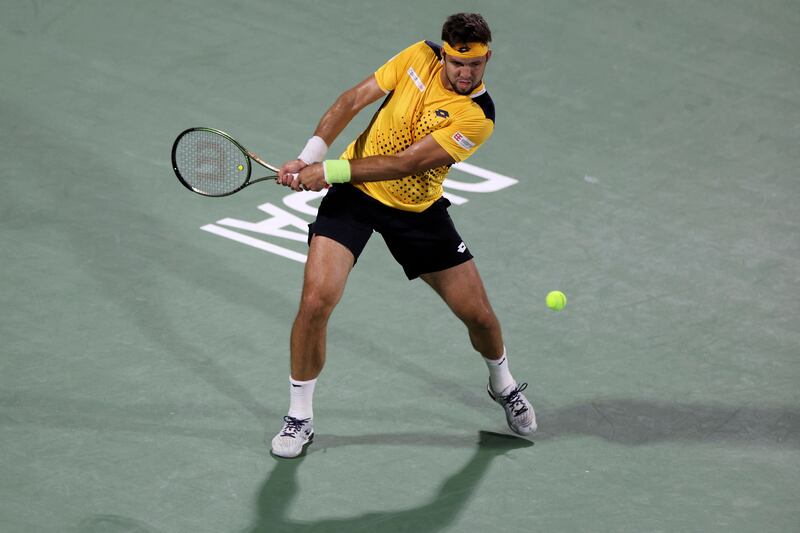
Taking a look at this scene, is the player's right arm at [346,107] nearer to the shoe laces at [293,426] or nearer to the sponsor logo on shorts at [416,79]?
the sponsor logo on shorts at [416,79]

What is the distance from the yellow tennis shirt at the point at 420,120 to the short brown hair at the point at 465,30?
302 millimetres

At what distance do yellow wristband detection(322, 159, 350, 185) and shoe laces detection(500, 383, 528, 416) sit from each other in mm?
1458

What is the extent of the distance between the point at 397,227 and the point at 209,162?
109 cm

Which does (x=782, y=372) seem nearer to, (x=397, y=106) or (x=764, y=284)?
(x=764, y=284)

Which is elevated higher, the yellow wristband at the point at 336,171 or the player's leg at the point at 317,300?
the yellow wristband at the point at 336,171

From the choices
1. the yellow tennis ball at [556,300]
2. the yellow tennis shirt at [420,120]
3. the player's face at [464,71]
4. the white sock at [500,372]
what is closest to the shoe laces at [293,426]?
the white sock at [500,372]

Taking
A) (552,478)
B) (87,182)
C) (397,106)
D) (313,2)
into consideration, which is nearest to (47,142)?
(87,182)

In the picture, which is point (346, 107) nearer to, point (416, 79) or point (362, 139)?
Result: point (362, 139)

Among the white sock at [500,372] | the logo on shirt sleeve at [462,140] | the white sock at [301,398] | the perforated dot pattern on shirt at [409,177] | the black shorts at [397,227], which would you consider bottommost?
the white sock at [301,398]

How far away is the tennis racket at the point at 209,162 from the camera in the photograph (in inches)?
262

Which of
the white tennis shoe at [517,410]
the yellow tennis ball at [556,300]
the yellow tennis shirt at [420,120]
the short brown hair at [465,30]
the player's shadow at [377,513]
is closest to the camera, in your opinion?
the player's shadow at [377,513]

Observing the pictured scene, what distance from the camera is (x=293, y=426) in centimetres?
639

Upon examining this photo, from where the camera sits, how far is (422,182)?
6395mm

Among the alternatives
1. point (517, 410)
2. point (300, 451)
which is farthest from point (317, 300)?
point (517, 410)
